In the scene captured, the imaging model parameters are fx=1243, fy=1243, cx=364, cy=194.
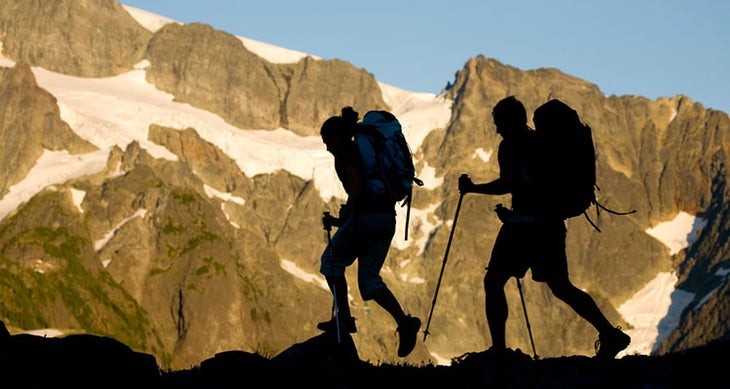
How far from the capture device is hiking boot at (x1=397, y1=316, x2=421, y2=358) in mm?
15585

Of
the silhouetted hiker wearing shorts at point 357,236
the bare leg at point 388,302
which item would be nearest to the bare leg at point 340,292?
the silhouetted hiker wearing shorts at point 357,236

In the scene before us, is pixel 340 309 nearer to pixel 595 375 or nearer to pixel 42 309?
pixel 595 375

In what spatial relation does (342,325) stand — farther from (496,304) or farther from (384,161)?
(384,161)

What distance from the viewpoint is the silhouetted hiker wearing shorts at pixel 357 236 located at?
1544 cm

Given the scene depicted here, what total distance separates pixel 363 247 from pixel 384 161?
1.18 meters

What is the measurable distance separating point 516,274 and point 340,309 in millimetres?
2320

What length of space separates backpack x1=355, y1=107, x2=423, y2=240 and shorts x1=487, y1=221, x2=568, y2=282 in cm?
142

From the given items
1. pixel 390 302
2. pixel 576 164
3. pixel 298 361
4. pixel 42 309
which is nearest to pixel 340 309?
pixel 390 302

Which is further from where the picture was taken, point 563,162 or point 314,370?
point 563,162

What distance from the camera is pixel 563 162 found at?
1545cm

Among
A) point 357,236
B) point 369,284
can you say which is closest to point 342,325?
point 369,284

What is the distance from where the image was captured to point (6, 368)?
12156 millimetres

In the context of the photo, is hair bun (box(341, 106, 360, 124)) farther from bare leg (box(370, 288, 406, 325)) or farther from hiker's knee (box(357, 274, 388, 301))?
bare leg (box(370, 288, 406, 325))

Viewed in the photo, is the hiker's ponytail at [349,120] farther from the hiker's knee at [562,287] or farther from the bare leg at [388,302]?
the hiker's knee at [562,287]
